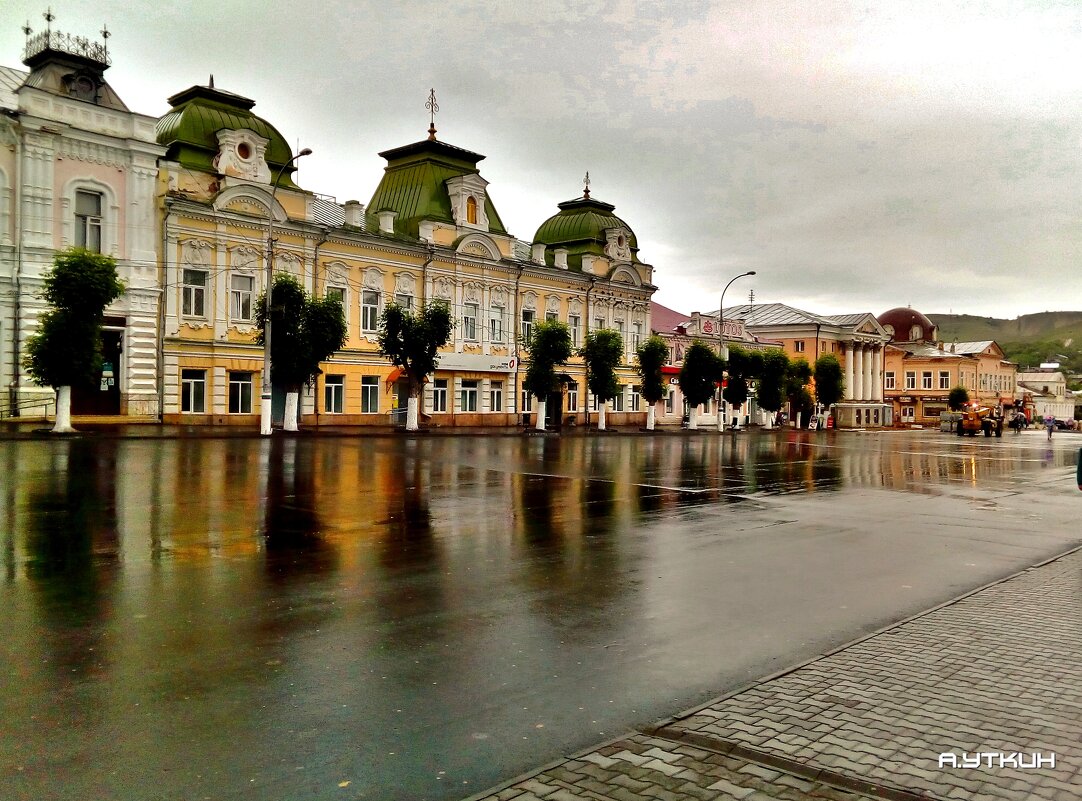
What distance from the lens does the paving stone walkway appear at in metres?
3.92

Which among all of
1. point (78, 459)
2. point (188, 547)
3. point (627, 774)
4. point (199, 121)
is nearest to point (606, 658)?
point (627, 774)

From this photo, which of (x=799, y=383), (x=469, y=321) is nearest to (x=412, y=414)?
(x=469, y=321)

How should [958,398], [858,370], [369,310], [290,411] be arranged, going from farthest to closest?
[958,398], [858,370], [369,310], [290,411]

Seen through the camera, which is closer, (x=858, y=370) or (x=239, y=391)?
(x=239, y=391)

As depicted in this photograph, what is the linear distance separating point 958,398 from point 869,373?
1601 centimetres

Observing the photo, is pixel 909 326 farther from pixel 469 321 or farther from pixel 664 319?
pixel 469 321

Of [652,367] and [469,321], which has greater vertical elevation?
[469,321]

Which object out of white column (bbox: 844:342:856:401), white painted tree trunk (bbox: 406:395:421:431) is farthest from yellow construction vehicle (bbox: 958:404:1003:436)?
white painted tree trunk (bbox: 406:395:421:431)

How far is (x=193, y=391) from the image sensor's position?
3816 centimetres

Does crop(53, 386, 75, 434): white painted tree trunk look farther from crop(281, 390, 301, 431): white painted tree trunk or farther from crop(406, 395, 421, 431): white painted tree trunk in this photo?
crop(406, 395, 421, 431): white painted tree trunk

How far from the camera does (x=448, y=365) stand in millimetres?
48656

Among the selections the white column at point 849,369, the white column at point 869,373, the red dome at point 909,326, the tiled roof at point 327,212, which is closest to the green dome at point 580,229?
the tiled roof at point 327,212

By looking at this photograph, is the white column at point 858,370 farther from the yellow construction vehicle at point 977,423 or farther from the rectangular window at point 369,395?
the rectangular window at point 369,395

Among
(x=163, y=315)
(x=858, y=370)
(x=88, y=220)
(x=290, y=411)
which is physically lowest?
(x=290, y=411)
